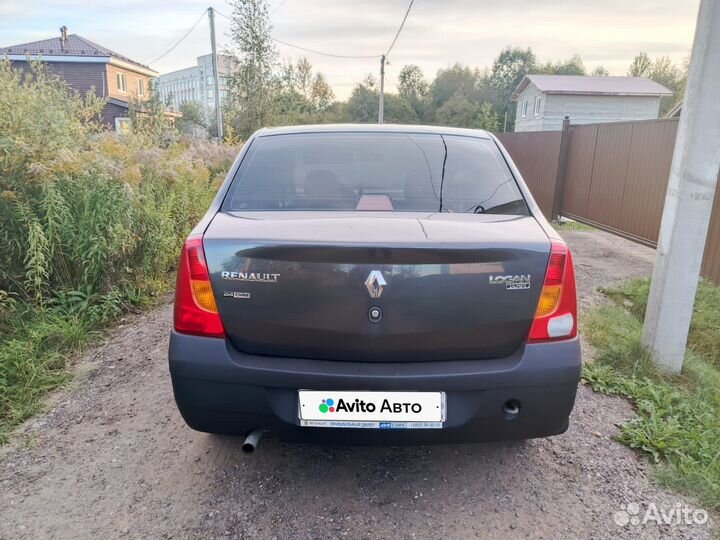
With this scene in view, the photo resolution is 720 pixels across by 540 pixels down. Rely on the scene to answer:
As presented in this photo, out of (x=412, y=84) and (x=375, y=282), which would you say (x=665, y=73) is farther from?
(x=375, y=282)

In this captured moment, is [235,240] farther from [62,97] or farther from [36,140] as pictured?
[62,97]

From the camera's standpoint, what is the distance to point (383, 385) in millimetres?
1863

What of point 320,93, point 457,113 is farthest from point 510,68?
point 320,93

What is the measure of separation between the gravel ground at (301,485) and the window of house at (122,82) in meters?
33.3

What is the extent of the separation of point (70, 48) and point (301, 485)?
35.5 meters

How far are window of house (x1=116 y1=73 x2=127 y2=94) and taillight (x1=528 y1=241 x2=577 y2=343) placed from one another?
1365 inches

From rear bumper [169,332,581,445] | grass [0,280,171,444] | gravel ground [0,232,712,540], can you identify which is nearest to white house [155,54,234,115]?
grass [0,280,171,444]

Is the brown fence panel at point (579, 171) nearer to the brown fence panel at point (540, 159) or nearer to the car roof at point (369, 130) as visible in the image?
the brown fence panel at point (540, 159)

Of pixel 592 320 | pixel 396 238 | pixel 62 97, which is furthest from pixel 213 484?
pixel 62 97

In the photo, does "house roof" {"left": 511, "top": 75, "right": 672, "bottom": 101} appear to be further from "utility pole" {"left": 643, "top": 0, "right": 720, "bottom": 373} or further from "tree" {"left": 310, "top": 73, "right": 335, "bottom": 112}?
"utility pole" {"left": 643, "top": 0, "right": 720, "bottom": 373}

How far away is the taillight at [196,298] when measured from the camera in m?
1.93

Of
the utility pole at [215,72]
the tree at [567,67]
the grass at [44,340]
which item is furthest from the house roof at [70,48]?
the tree at [567,67]

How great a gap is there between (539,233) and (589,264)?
5.19m

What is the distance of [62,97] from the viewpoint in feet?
16.9
